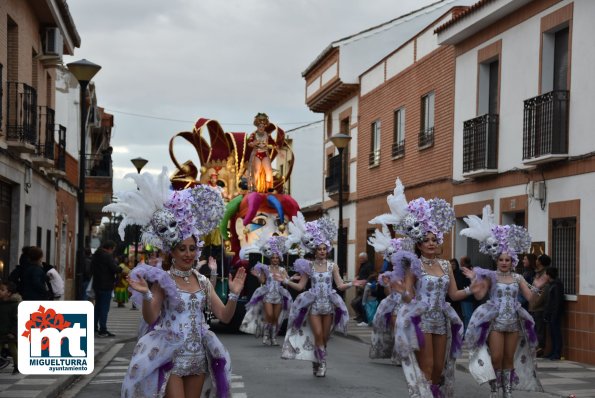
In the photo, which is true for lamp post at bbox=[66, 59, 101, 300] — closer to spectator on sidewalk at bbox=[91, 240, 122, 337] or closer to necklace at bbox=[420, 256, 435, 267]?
spectator on sidewalk at bbox=[91, 240, 122, 337]

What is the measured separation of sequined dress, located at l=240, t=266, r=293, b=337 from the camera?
66.7ft

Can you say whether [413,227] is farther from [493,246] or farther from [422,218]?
[493,246]

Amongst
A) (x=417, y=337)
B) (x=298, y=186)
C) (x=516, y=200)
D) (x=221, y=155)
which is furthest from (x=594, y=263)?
(x=298, y=186)

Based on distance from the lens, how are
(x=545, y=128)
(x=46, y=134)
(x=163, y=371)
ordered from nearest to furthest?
(x=163, y=371) → (x=545, y=128) → (x=46, y=134)

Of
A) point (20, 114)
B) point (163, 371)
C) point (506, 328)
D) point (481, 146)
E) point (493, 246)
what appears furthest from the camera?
point (481, 146)

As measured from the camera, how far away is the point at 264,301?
2041cm

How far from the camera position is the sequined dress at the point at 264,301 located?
66.7ft

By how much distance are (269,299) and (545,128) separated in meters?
5.81

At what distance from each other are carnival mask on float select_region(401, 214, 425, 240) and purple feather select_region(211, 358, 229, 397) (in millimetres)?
3306

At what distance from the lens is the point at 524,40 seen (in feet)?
70.8

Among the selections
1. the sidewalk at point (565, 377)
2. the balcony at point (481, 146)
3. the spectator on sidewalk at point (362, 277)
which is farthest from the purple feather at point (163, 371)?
the spectator on sidewalk at point (362, 277)

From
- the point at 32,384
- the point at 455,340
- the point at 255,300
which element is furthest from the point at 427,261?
the point at 255,300

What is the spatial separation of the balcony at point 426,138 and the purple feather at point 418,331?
1676cm

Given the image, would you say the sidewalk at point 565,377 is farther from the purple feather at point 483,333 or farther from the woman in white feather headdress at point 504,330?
the purple feather at point 483,333
